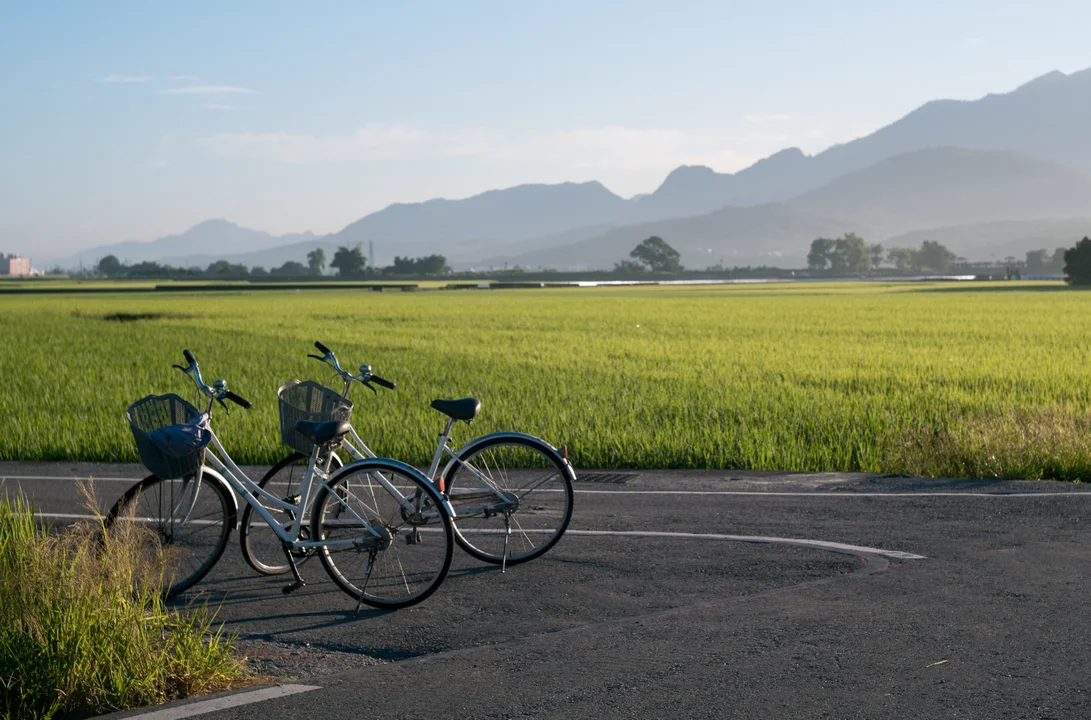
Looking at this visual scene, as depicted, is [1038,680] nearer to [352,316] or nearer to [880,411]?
[880,411]

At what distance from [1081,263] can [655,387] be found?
107834mm

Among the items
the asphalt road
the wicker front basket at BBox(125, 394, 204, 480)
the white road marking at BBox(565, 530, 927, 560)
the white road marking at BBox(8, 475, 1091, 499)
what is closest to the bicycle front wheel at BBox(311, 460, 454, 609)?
the asphalt road

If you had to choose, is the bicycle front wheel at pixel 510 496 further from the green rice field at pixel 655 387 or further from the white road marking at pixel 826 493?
the green rice field at pixel 655 387

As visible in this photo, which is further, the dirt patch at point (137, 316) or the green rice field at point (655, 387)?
the dirt patch at point (137, 316)

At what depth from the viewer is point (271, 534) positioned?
996 cm

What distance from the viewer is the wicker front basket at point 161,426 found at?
25.0ft

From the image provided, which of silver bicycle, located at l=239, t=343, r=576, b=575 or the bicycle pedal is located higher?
silver bicycle, located at l=239, t=343, r=576, b=575

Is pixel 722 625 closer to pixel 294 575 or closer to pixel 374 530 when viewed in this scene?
pixel 374 530

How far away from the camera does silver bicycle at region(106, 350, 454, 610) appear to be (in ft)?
25.2

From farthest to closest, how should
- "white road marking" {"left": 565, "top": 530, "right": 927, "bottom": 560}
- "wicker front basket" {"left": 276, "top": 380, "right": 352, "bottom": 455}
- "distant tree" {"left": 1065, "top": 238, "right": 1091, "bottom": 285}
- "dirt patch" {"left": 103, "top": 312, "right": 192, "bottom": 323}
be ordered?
"distant tree" {"left": 1065, "top": 238, "right": 1091, "bottom": 285}, "dirt patch" {"left": 103, "top": 312, "right": 192, "bottom": 323}, "white road marking" {"left": 565, "top": 530, "right": 927, "bottom": 560}, "wicker front basket" {"left": 276, "top": 380, "right": 352, "bottom": 455}

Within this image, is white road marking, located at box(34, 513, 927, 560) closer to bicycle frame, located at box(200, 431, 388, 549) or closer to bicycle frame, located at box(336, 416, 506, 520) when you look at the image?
bicycle frame, located at box(336, 416, 506, 520)

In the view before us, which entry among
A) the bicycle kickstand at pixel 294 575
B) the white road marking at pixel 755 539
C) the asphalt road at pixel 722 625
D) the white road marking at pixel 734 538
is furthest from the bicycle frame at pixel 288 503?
the white road marking at pixel 755 539

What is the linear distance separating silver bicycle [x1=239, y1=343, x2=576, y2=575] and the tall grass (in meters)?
1.78

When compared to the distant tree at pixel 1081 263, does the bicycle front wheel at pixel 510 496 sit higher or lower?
lower
